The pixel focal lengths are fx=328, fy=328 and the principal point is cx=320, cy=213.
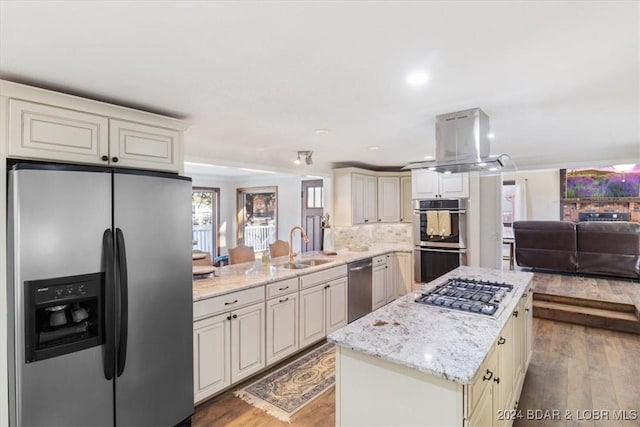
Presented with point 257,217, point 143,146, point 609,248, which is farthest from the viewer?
point 257,217

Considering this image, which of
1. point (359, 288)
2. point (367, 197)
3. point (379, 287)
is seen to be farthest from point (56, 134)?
point (367, 197)

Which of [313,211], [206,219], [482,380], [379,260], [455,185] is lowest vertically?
[482,380]

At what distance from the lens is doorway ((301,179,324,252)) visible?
6254mm

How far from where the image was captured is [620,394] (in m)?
2.70

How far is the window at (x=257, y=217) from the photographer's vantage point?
740 centimetres

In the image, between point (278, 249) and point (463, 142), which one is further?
point (278, 249)

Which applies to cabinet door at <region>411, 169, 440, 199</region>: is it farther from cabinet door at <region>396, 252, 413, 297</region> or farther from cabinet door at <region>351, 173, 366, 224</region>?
cabinet door at <region>396, 252, 413, 297</region>

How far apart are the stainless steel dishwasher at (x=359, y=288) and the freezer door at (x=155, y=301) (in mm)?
2294

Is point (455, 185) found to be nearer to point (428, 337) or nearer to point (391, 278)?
point (391, 278)

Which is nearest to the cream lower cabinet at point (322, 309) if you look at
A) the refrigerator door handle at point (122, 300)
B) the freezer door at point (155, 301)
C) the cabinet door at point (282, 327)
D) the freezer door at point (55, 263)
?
the cabinet door at point (282, 327)

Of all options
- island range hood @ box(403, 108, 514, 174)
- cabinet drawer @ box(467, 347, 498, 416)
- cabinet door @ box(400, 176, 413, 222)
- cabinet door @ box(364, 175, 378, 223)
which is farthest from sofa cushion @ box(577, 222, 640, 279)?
cabinet drawer @ box(467, 347, 498, 416)

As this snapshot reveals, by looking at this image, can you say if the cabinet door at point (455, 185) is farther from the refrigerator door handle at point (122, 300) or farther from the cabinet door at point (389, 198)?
the refrigerator door handle at point (122, 300)

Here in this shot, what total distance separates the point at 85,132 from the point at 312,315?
102 inches

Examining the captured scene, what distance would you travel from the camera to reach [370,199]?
5.47m
